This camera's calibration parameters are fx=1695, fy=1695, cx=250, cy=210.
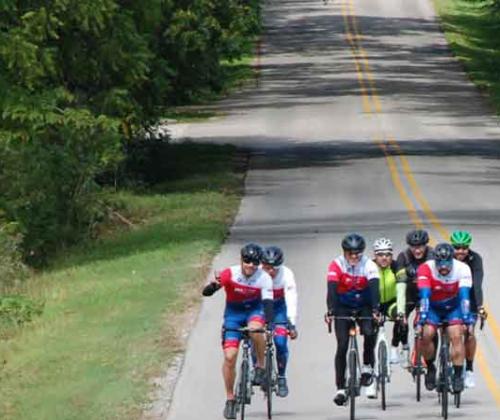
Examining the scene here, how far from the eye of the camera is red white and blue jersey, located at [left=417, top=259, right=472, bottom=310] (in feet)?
51.9

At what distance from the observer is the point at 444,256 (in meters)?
15.6

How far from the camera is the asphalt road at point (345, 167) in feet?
59.1

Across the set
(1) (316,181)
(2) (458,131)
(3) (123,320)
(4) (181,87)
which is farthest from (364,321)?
(2) (458,131)

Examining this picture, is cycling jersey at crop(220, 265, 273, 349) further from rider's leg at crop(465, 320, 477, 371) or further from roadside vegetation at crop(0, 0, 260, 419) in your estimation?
rider's leg at crop(465, 320, 477, 371)

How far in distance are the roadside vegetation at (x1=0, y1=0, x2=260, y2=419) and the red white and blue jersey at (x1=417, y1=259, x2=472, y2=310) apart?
304cm

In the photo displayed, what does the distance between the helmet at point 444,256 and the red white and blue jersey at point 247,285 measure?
1556 millimetres

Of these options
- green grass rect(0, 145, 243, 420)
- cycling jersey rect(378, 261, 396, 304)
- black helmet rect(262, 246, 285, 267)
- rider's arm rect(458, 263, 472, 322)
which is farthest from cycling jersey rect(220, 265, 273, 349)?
rider's arm rect(458, 263, 472, 322)

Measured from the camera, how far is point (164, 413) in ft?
53.4

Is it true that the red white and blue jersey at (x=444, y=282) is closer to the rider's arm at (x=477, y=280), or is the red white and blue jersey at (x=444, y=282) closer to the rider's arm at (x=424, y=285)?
the rider's arm at (x=424, y=285)

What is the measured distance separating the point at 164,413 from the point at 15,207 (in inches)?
629

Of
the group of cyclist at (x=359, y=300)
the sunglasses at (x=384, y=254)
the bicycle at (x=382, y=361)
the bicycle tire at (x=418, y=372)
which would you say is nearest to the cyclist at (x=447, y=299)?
the group of cyclist at (x=359, y=300)

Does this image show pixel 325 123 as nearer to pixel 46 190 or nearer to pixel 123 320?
pixel 46 190

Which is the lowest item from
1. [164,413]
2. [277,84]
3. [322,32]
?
[322,32]

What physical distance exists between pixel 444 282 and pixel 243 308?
6.27 feet
